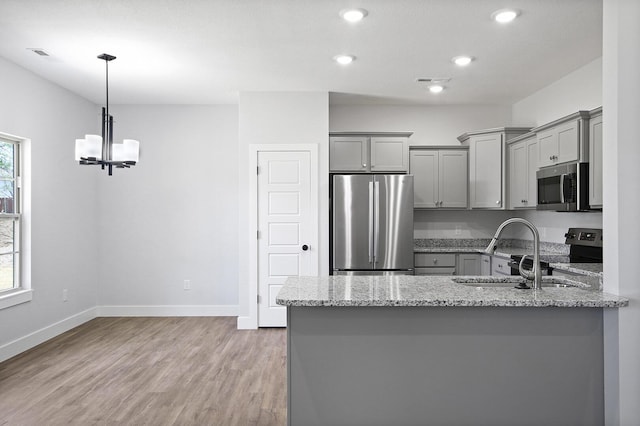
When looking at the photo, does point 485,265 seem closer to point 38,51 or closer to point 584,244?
point 584,244

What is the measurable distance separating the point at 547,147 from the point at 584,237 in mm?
918

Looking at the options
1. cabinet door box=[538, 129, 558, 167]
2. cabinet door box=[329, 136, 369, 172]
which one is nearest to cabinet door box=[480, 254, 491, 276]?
cabinet door box=[538, 129, 558, 167]

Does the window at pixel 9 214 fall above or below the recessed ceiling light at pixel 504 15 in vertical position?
below

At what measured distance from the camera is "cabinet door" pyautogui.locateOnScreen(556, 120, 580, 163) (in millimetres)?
3820

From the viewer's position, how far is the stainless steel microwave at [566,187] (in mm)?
3744

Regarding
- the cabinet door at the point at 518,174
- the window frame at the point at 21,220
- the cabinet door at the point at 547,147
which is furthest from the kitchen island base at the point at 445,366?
the window frame at the point at 21,220

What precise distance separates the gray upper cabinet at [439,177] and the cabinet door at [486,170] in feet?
0.37

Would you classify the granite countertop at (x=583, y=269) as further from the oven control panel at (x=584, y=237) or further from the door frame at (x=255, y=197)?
the door frame at (x=255, y=197)

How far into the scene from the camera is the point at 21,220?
433 cm

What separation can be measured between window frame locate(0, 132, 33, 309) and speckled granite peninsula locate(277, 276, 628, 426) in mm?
3476

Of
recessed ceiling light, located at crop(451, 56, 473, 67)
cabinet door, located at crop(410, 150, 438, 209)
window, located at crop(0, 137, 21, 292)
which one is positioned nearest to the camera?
recessed ceiling light, located at crop(451, 56, 473, 67)

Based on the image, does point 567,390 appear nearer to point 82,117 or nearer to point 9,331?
point 9,331

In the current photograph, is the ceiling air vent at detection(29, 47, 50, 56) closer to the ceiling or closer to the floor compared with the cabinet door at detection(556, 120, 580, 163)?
closer to the ceiling

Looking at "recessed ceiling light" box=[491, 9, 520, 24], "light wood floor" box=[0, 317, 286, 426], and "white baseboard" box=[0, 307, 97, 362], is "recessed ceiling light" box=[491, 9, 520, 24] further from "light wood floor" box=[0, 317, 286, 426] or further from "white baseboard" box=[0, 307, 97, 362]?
"white baseboard" box=[0, 307, 97, 362]
